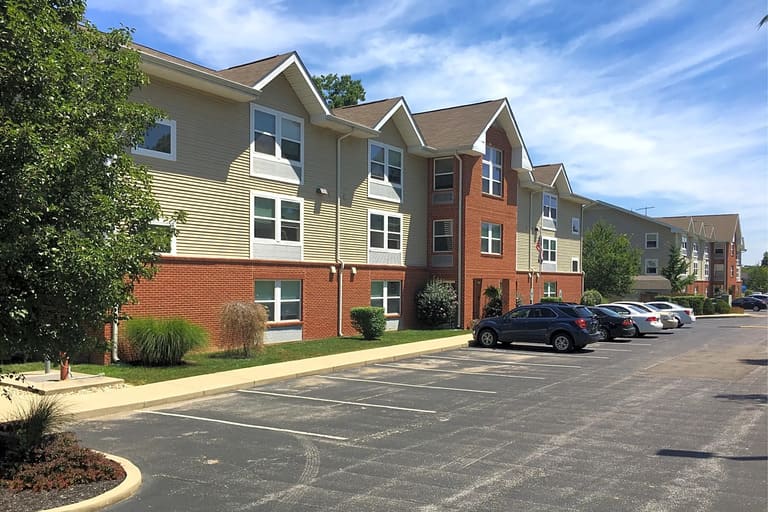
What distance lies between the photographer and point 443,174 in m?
30.1

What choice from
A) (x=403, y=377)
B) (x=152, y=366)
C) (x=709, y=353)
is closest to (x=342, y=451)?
(x=403, y=377)

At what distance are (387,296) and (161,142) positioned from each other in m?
12.7

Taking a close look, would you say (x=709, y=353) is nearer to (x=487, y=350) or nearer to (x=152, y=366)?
(x=487, y=350)

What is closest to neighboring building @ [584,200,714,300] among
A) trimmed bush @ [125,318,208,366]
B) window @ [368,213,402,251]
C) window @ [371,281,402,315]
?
window @ [368,213,402,251]

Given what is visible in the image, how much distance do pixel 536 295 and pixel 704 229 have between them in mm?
51082

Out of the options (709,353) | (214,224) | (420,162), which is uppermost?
(420,162)

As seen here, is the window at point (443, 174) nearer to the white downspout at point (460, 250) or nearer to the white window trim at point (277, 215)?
the white downspout at point (460, 250)

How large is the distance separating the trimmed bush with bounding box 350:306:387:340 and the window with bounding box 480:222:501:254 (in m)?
9.75

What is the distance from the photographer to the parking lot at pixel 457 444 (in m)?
6.32

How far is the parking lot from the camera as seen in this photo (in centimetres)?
632

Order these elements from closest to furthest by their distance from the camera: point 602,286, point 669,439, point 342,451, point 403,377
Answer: point 342,451 < point 669,439 < point 403,377 < point 602,286

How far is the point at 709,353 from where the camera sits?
827 inches

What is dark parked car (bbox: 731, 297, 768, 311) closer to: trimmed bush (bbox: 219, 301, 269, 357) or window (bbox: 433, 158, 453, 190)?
window (bbox: 433, 158, 453, 190)

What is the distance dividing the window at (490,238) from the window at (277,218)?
37.7 feet
